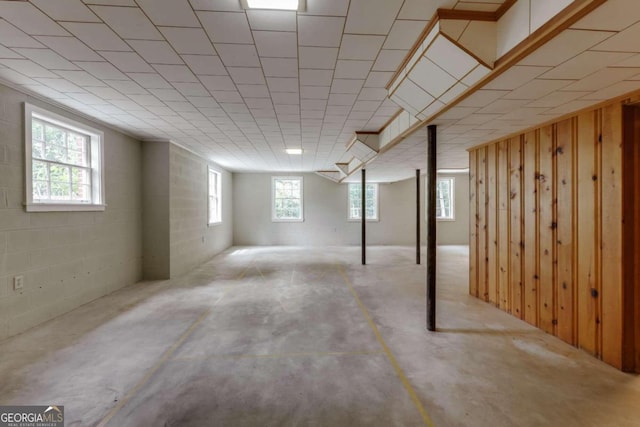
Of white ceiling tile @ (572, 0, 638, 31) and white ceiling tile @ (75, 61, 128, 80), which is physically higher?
white ceiling tile @ (75, 61, 128, 80)

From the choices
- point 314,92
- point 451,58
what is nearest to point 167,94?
point 314,92

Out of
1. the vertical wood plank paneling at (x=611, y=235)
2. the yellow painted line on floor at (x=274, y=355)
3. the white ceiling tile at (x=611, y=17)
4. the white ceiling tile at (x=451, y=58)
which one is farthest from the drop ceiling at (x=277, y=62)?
the yellow painted line on floor at (x=274, y=355)

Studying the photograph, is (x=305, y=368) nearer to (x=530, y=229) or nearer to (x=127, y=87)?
(x=530, y=229)

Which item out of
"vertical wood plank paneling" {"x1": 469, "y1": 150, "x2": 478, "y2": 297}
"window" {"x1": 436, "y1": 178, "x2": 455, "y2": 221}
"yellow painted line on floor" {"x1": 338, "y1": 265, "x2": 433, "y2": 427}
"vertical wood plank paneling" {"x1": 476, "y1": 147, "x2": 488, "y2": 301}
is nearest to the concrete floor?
"yellow painted line on floor" {"x1": 338, "y1": 265, "x2": 433, "y2": 427}

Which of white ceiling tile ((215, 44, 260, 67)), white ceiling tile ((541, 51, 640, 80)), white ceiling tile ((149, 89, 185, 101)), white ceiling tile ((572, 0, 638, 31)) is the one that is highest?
white ceiling tile ((149, 89, 185, 101))

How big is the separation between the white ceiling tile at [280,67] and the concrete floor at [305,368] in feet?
8.47

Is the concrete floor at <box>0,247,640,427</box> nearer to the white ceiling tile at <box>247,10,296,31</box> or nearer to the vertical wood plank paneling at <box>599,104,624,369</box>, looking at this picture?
the vertical wood plank paneling at <box>599,104,624,369</box>

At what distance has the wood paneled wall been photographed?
220 cm

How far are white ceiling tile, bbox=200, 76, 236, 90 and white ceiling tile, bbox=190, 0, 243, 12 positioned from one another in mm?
907

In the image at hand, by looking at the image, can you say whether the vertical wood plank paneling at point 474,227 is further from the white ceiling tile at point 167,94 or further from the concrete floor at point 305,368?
the white ceiling tile at point 167,94

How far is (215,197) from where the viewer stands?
8070 millimetres

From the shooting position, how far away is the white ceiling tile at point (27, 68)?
2281mm

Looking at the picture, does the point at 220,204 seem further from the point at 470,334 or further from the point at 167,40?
the point at 470,334

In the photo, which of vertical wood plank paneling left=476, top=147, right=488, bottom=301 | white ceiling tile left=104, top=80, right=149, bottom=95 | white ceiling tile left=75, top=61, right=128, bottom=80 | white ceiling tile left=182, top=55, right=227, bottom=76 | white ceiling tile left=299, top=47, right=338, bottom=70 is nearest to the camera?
white ceiling tile left=299, top=47, right=338, bottom=70
